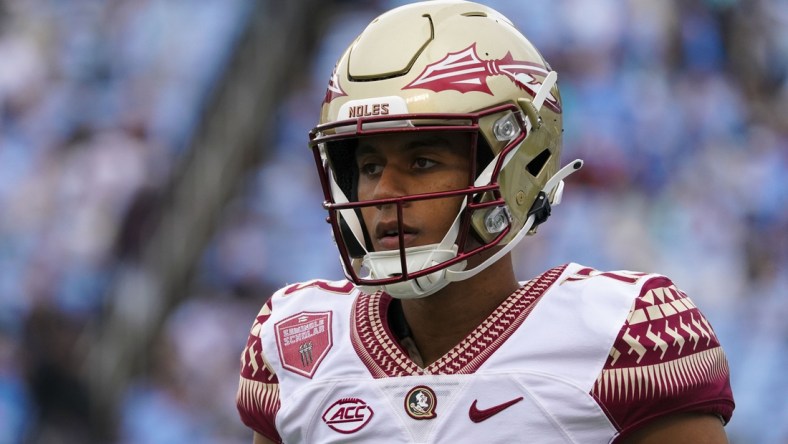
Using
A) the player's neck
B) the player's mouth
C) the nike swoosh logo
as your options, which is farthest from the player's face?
the nike swoosh logo

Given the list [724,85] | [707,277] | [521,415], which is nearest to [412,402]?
[521,415]

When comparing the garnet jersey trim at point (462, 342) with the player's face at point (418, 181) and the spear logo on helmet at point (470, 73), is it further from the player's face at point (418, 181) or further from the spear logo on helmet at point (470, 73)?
the spear logo on helmet at point (470, 73)

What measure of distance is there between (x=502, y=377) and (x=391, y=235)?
27 cm

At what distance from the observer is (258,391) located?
2080 millimetres

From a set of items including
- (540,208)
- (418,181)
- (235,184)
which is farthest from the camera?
(235,184)

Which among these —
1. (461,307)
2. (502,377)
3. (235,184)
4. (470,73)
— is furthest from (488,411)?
(235,184)

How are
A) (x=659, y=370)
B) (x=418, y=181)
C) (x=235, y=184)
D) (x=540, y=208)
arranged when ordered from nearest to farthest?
(x=659, y=370) < (x=418, y=181) < (x=540, y=208) < (x=235, y=184)

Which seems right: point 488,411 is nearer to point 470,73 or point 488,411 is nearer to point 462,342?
point 462,342

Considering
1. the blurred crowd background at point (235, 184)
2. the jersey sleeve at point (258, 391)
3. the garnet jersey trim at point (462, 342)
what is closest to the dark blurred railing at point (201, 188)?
the blurred crowd background at point (235, 184)

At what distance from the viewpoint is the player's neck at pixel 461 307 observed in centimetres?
199

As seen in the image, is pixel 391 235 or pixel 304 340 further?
pixel 304 340

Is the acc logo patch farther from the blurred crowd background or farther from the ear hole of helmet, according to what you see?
the blurred crowd background

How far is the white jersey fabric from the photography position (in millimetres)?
1800

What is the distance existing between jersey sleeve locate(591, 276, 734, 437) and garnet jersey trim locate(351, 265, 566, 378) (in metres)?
0.17
